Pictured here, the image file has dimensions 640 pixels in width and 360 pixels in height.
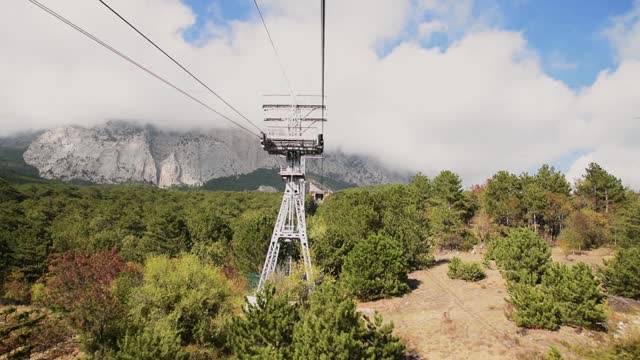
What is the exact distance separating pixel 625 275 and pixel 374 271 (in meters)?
20.2

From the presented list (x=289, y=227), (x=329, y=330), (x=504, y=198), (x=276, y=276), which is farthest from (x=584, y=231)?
(x=329, y=330)

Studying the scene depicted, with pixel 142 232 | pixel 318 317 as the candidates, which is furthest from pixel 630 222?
pixel 142 232

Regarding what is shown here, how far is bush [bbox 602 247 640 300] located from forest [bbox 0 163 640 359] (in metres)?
0.14

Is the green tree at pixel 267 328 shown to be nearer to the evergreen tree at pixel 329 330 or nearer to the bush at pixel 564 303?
the evergreen tree at pixel 329 330

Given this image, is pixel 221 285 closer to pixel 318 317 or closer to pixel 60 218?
pixel 318 317

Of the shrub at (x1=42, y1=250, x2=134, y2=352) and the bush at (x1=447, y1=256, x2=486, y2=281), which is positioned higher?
the shrub at (x1=42, y1=250, x2=134, y2=352)

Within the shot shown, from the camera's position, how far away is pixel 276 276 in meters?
27.8

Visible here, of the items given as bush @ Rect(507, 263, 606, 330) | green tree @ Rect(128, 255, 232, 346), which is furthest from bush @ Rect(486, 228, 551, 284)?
green tree @ Rect(128, 255, 232, 346)

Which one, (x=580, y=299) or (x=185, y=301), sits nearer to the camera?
(x=580, y=299)

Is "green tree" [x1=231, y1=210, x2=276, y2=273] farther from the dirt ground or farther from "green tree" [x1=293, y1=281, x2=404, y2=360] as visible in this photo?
"green tree" [x1=293, y1=281, x2=404, y2=360]

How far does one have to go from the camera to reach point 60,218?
63125 mm

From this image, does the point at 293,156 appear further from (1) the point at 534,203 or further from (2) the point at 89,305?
(1) the point at 534,203

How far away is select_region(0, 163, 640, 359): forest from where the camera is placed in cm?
1652

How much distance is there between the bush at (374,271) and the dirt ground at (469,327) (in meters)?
1.15
